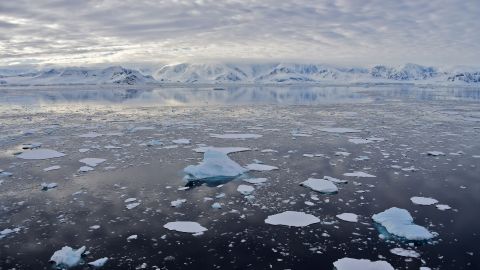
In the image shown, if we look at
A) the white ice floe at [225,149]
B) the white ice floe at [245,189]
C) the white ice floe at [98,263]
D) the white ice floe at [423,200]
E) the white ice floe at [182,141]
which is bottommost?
the white ice floe at [98,263]

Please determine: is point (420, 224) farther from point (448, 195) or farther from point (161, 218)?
point (161, 218)

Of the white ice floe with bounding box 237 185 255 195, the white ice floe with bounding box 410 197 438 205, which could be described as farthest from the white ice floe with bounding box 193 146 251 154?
the white ice floe with bounding box 410 197 438 205

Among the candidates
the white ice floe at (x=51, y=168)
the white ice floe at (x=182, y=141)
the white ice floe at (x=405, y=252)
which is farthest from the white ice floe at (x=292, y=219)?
the white ice floe at (x=182, y=141)

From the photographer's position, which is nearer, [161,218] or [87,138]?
[161,218]

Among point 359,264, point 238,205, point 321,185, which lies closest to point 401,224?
point 359,264

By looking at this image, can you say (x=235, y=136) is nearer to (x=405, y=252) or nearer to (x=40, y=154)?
(x=40, y=154)

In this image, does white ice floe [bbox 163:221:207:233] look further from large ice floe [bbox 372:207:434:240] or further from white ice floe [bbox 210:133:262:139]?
white ice floe [bbox 210:133:262:139]

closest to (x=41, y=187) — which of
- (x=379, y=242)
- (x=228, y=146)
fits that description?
(x=228, y=146)

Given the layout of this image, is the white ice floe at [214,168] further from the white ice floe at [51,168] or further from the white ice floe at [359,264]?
the white ice floe at [359,264]
